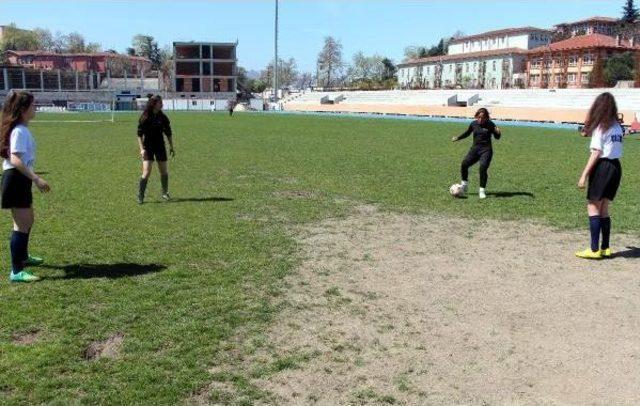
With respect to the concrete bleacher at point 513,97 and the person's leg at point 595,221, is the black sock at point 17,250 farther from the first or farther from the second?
the concrete bleacher at point 513,97

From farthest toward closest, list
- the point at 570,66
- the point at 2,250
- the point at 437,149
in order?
the point at 570,66 < the point at 437,149 < the point at 2,250

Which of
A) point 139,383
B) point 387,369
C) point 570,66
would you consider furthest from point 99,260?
point 570,66

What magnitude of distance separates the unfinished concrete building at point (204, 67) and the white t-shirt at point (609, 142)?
374ft

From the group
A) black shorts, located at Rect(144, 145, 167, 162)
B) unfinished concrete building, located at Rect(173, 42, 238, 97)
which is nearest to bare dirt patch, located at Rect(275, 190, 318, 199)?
black shorts, located at Rect(144, 145, 167, 162)

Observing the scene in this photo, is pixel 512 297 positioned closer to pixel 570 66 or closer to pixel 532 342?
pixel 532 342

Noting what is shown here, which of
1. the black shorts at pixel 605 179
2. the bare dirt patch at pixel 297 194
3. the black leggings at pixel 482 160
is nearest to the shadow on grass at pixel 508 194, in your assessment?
the black leggings at pixel 482 160


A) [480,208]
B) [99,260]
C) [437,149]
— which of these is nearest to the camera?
[99,260]

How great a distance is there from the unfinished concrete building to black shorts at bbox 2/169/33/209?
114 metres

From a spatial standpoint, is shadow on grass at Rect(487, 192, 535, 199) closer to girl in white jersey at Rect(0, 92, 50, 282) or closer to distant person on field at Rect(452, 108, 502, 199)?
distant person on field at Rect(452, 108, 502, 199)

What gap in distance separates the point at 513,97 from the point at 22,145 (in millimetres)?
65344

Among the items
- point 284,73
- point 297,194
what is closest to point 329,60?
point 284,73

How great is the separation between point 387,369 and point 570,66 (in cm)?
9780

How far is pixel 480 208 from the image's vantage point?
10.4 metres

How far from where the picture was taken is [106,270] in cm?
644
